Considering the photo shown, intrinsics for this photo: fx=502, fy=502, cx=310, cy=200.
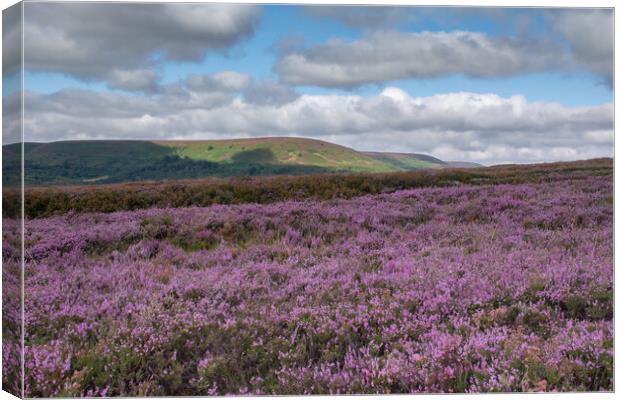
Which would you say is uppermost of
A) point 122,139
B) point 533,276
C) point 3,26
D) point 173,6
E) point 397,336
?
point 173,6

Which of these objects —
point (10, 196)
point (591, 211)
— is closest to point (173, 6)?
point (10, 196)

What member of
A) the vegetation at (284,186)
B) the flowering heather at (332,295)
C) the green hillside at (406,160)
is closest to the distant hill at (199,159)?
the green hillside at (406,160)

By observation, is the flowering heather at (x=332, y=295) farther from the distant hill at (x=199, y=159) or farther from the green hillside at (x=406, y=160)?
the green hillside at (x=406, y=160)

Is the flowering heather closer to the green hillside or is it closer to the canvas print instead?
the canvas print

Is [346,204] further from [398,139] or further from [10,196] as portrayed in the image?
[10,196]

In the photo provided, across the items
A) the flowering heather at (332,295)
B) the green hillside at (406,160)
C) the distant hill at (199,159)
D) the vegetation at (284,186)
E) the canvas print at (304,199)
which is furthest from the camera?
the vegetation at (284,186)

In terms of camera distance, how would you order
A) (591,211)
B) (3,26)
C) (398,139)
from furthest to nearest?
1. (591,211)
2. (398,139)
3. (3,26)
